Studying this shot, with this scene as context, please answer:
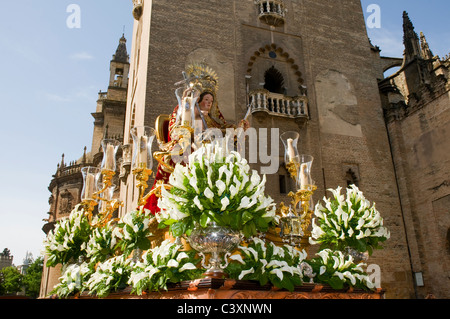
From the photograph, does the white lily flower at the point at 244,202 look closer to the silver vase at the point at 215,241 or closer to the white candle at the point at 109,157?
the silver vase at the point at 215,241

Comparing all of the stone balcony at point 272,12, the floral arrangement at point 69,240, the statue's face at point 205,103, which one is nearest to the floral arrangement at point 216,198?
the floral arrangement at point 69,240

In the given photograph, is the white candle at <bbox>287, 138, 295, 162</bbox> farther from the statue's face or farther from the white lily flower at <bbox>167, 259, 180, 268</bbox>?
the white lily flower at <bbox>167, 259, 180, 268</bbox>

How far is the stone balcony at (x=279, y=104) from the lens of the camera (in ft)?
42.1

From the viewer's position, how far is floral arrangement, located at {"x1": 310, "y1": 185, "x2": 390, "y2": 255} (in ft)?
14.4

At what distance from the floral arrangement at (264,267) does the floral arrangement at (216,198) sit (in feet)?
0.68

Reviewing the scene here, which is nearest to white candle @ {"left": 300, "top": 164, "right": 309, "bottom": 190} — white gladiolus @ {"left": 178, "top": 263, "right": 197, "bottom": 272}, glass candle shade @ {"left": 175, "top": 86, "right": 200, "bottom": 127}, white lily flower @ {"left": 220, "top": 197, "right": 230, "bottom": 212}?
glass candle shade @ {"left": 175, "top": 86, "right": 200, "bottom": 127}

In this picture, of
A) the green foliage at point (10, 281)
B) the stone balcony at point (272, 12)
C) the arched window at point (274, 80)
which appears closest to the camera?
the arched window at point (274, 80)

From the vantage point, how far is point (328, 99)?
47.3 feet

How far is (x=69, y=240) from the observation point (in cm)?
526

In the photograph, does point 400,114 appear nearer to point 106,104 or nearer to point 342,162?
point 342,162

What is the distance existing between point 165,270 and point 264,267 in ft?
2.60

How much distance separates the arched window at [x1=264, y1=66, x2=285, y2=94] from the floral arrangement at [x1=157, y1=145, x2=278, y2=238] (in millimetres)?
11516

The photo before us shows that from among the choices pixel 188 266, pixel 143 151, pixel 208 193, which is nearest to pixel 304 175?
pixel 143 151

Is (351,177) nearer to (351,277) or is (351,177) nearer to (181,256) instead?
(351,277)
